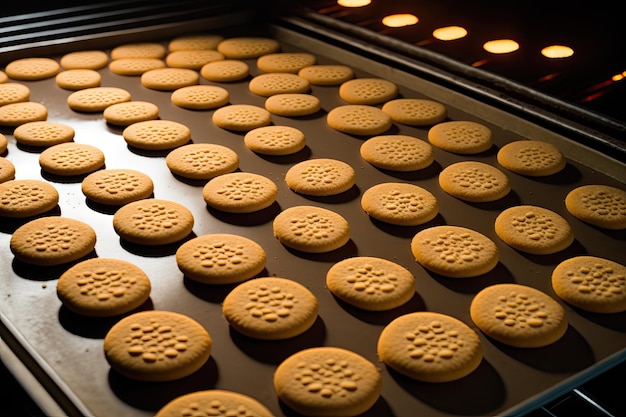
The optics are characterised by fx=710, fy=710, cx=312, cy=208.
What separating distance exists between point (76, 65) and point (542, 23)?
5.49 ft

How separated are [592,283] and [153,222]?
0.94m

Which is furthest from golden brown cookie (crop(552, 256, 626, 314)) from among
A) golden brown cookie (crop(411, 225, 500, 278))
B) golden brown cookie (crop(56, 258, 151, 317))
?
golden brown cookie (crop(56, 258, 151, 317))

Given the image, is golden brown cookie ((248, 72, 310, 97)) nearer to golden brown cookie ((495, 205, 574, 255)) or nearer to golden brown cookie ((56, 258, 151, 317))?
golden brown cookie ((495, 205, 574, 255))

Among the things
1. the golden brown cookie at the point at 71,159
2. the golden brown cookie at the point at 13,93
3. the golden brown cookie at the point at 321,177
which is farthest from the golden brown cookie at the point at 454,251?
the golden brown cookie at the point at 13,93

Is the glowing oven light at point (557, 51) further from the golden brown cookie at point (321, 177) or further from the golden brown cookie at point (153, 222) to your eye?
the golden brown cookie at point (153, 222)

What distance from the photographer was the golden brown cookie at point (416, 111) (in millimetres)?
2104

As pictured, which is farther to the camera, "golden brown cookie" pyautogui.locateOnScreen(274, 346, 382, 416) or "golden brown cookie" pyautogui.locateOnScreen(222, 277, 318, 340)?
"golden brown cookie" pyautogui.locateOnScreen(222, 277, 318, 340)

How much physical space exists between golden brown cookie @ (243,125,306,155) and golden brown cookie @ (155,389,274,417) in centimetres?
90

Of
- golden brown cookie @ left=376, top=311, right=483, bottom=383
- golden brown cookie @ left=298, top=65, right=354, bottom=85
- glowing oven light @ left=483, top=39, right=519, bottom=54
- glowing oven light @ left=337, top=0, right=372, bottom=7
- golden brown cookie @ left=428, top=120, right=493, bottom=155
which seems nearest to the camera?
golden brown cookie @ left=376, top=311, right=483, bottom=383

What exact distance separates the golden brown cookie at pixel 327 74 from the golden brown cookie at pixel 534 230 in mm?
878

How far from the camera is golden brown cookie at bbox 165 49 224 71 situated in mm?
2452

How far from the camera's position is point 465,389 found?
121 cm

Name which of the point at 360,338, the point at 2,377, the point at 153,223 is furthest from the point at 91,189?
the point at 360,338

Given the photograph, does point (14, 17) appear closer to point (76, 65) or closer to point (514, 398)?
point (76, 65)
